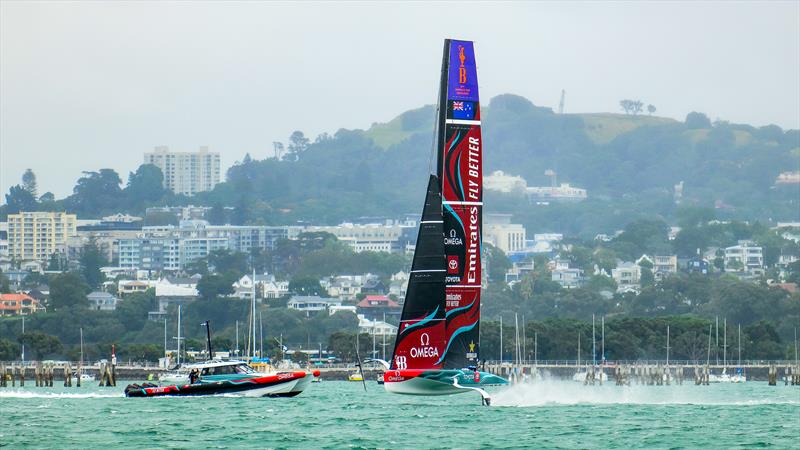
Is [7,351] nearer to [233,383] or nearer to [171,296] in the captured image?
[171,296]

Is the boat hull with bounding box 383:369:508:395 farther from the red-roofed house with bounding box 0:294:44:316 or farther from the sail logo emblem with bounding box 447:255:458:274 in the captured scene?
the red-roofed house with bounding box 0:294:44:316

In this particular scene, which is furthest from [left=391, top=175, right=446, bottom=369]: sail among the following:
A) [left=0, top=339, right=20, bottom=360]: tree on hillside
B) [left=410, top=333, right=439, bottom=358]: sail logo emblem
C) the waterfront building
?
the waterfront building

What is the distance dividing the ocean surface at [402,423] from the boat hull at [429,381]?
2.60ft

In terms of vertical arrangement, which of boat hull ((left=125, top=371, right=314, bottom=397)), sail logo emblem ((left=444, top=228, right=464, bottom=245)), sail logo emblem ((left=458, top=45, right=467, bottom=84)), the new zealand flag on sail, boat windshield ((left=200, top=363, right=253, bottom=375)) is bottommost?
boat hull ((left=125, top=371, right=314, bottom=397))

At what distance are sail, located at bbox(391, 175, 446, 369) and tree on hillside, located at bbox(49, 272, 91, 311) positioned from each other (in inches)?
5039

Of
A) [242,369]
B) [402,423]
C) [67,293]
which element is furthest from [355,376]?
[67,293]

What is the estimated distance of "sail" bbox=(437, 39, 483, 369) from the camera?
5528 cm

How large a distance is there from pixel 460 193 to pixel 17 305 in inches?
5478

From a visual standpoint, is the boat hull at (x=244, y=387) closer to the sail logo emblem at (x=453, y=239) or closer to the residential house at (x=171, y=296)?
the sail logo emblem at (x=453, y=239)

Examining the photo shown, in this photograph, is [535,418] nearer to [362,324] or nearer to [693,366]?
[693,366]

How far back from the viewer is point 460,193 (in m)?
55.6

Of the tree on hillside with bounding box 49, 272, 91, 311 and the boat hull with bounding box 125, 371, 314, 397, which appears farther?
the tree on hillside with bounding box 49, 272, 91, 311

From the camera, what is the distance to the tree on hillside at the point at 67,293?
7180 inches

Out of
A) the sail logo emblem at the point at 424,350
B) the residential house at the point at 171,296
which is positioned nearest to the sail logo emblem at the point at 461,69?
the sail logo emblem at the point at 424,350
